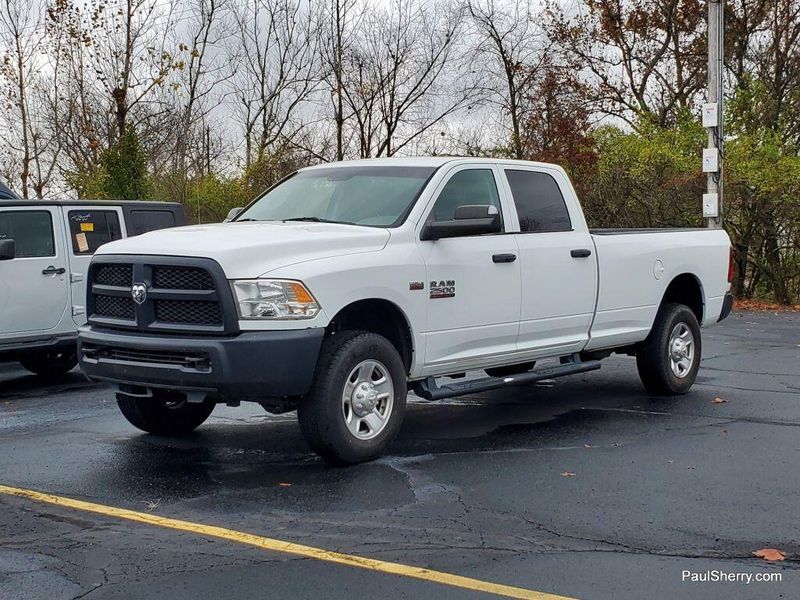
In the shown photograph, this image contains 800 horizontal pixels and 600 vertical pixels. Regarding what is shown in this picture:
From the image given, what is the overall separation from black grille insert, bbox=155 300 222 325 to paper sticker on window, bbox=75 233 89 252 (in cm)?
469

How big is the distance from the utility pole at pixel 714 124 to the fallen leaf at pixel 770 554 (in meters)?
13.8

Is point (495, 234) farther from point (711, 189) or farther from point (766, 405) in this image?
point (711, 189)

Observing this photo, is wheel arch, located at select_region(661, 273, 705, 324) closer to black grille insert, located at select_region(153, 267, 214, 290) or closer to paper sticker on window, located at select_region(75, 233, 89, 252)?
black grille insert, located at select_region(153, 267, 214, 290)

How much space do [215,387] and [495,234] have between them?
2.60 metres

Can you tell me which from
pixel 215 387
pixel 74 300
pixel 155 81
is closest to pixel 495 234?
pixel 215 387

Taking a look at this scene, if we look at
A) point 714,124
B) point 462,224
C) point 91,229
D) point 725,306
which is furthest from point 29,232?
point 714,124

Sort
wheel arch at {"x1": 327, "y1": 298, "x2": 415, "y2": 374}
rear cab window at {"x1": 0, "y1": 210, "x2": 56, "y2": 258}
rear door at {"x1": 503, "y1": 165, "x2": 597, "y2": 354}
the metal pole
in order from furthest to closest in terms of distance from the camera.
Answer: the metal pole → rear cab window at {"x1": 0, "y1": 210, "x2": 56, "y2": 258} → rear door at {"x1": 503, "y1": 165, "x2": 597, "y2": 354} → wheel arch at {"x1": 327, "y1": 298, "x2": 415, "y2": 374}

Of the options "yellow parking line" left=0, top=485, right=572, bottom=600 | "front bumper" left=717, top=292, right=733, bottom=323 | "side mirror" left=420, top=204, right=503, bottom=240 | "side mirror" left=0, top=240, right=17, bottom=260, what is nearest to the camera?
"yellow parking line" left=0, top=485, right=572, bottom=600

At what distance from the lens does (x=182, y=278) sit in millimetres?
6324

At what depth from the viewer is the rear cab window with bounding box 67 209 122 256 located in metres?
10.7

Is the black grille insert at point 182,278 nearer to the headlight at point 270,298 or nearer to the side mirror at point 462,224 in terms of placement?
the headlight at point 270,298

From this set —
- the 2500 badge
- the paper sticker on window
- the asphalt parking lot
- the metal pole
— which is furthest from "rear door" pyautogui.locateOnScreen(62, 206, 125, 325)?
the metal pole

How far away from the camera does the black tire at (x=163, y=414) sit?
758 centimetres

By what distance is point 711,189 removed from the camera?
18.3 m
